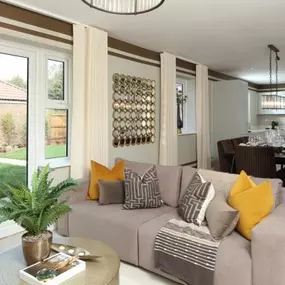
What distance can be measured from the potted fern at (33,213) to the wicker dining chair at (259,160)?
302 centimetres

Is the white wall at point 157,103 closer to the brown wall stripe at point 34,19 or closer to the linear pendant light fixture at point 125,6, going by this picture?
the brown wall stripe at point 34,19

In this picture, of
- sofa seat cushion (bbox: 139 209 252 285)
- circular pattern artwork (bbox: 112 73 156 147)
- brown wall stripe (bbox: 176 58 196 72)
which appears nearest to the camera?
sofa seat cushion (bbox: 139 209 252 285)

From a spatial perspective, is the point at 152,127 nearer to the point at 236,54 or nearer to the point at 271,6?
the point at 236,54

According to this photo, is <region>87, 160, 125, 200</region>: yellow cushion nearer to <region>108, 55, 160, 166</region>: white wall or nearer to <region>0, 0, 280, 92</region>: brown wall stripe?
<region>108, 55, 160, 166</region>: white wall

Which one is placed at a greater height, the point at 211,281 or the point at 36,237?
the point at 36,237

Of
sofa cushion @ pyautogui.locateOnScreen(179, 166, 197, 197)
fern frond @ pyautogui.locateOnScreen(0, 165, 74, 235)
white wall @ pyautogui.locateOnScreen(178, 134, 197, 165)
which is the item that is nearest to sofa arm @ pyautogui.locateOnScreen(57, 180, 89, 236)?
sofa cushion @ pyautogui.locateOnScreen(179, 166, 197, 197)

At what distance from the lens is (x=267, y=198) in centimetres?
222

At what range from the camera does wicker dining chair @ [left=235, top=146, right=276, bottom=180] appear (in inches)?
159

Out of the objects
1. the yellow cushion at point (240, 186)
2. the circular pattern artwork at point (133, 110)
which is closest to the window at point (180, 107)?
the circular pattern artwork at point (133, 110)

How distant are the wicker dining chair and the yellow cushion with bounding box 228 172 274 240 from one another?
1.88 metres

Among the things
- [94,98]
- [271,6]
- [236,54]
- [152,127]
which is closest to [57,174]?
[94,98]

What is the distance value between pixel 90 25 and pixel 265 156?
2963mm

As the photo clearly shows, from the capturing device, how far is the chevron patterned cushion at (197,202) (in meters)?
2.53

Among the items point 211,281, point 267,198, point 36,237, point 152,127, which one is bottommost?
point 211,281
